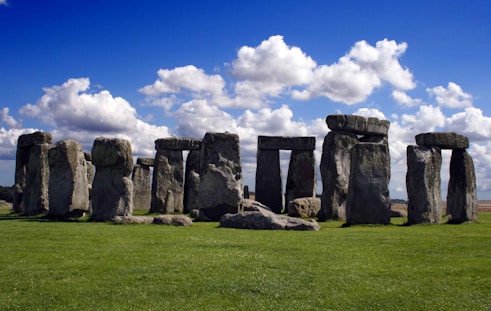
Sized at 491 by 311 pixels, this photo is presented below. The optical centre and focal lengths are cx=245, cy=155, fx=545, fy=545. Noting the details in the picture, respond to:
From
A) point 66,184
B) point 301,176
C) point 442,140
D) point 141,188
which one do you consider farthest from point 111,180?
point 141,188

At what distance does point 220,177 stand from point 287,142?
10.5 meters

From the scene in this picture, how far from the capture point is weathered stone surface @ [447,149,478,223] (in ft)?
69.4

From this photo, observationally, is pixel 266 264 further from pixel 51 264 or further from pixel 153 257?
pixel 51 264

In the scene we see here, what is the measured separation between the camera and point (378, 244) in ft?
42.9

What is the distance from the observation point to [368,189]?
19.8 metres

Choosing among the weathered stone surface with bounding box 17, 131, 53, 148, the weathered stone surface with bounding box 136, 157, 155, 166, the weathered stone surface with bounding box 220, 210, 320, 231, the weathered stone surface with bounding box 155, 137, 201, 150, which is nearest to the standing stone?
the weathered stone surface with bounding box 220, 210, 320, 231

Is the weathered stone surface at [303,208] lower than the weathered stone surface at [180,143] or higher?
lower

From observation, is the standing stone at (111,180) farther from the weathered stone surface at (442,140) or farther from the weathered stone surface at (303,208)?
the weathered stone surface at (442,140)

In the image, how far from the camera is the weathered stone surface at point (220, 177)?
70.0 ft

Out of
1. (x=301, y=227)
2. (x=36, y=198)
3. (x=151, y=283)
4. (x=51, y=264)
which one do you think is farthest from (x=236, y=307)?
(x=36, y=198)

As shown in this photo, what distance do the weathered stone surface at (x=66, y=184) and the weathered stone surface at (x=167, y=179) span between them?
32.1 ft

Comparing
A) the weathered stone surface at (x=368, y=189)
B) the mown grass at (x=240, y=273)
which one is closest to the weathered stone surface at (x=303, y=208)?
the weathered stone surface at (x=368, y=189)

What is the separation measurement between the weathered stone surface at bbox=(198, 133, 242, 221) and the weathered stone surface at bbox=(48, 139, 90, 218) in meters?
4.68

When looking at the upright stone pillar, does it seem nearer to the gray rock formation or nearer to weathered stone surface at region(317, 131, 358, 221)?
the gray rock formation
